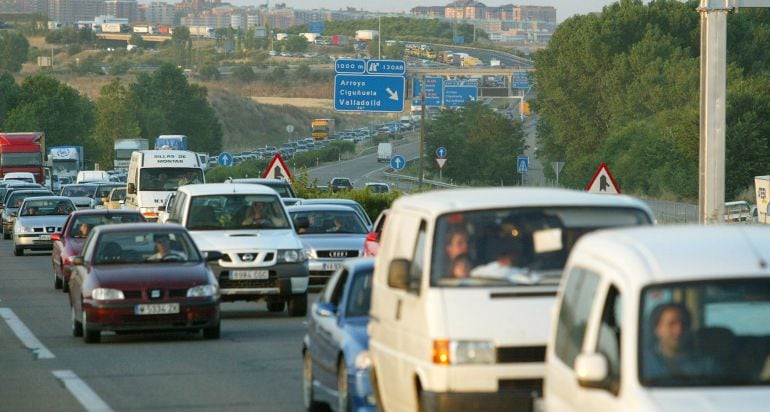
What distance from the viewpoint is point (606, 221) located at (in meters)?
10.5

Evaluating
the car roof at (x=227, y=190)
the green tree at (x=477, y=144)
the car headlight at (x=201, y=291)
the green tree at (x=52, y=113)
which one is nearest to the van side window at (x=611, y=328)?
the car headlight at (x=201, y=291)

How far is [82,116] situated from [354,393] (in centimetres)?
14554

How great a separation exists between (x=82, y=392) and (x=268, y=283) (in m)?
8.57

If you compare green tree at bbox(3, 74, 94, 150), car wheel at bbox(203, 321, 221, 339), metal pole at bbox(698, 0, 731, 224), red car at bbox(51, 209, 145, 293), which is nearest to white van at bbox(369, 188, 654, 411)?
car wheel at bbox(203, 321, 221, 339)

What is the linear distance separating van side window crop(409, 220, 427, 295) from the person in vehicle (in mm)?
3243

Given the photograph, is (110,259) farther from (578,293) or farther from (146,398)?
(578,293)

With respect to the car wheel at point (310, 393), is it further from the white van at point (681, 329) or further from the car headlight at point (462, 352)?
the white van at point (681, 329)

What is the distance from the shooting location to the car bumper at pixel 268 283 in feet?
76.6

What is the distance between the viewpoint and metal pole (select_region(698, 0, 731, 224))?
2534 centimetres

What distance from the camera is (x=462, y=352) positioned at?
31.7 ft

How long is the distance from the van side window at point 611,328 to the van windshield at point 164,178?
3713 centimetres

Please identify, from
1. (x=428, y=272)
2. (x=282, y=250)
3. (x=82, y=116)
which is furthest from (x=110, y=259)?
(x=82, y=116)

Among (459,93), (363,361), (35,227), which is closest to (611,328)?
(363,361)

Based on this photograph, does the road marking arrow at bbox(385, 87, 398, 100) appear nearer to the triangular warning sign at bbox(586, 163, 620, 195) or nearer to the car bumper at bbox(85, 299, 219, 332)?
the triangular warning sign at bbox(586, 163, 620, 195)
